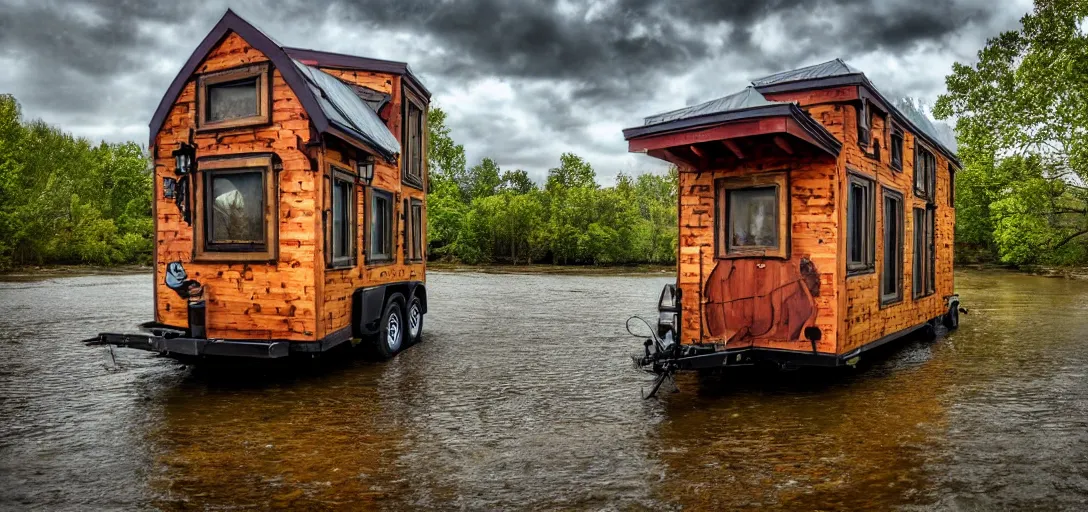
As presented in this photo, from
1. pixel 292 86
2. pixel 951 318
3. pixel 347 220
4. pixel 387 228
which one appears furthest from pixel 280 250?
pixel 951 318

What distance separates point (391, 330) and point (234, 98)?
405cm

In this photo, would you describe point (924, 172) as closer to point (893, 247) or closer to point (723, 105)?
point (893, 247)

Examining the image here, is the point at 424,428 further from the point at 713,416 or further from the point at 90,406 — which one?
the point at 90,406

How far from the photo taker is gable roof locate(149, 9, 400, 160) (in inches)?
314

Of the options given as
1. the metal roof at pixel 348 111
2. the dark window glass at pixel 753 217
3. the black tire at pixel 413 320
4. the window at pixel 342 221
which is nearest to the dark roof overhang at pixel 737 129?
the dark window glass at pixel 753 217

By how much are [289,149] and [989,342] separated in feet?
38.3

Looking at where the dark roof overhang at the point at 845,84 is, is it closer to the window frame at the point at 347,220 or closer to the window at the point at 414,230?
the window frame at the point at 347,220

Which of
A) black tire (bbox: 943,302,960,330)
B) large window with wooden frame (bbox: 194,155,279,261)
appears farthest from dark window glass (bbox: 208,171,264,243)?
black tire (bbox: 943,302,960,330)

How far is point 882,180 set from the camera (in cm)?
913

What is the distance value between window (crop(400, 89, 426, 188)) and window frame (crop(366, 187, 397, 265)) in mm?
959

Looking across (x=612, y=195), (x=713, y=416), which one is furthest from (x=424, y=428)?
(x=612, y=195)

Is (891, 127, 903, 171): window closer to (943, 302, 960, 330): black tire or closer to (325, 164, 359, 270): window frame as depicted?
(943, 302, 960, 330): black tire

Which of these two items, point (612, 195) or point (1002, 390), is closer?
point (1002, 390)

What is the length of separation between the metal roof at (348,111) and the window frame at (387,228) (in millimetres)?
682
